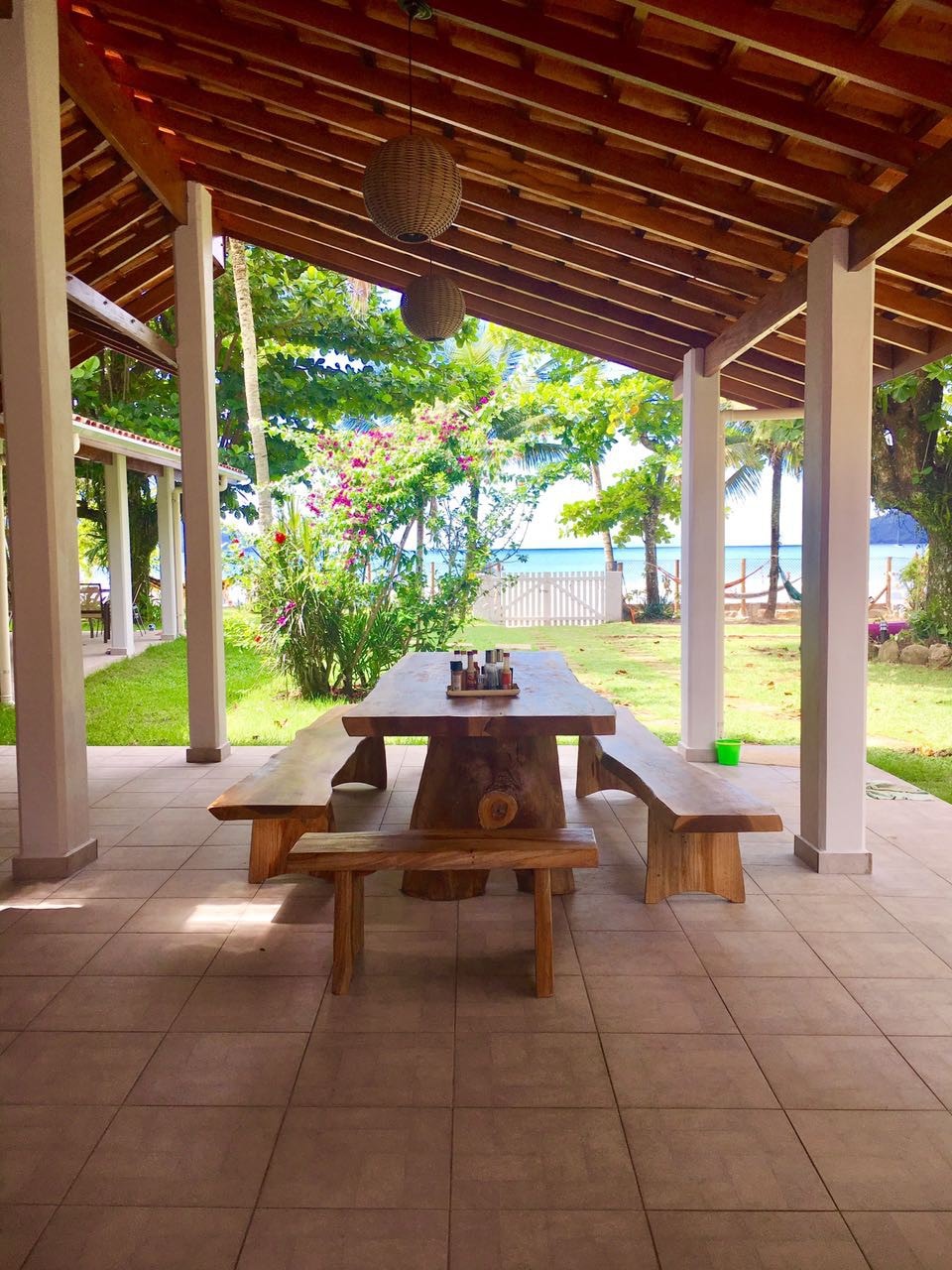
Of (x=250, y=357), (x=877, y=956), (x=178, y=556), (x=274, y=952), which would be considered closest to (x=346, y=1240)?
(x=274, y=952)

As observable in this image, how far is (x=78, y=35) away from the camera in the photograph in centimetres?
476

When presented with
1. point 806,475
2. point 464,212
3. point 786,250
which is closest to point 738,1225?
point 806,475

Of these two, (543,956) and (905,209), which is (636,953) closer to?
(543,956)

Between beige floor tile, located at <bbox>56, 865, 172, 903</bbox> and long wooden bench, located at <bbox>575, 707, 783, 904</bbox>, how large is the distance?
78.8 inches

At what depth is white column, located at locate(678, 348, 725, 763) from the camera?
Result: 641cm

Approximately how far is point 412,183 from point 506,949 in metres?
2.73

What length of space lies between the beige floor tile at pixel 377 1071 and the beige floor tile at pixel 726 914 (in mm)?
1290

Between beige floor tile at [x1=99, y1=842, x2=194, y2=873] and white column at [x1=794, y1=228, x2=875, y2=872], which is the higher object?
white column at [x1=794, y1=228, x2=875, y2=872]

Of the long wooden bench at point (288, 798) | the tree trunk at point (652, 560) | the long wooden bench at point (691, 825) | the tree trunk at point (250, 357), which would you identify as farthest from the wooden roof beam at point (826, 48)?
the tree trunk at point (652, 560)

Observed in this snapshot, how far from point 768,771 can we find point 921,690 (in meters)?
4.84

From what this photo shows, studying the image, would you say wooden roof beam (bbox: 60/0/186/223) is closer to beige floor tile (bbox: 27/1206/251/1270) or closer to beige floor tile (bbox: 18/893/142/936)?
beige floor tile (bbox: 18/893/142/936)

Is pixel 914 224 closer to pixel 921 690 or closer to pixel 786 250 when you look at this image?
pixel 786 250

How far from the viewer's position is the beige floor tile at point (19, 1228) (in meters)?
1.85

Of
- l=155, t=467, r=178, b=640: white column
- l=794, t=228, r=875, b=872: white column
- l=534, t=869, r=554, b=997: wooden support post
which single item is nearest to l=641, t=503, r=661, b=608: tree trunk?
l=155, t=467, r=178, b=640: white column
